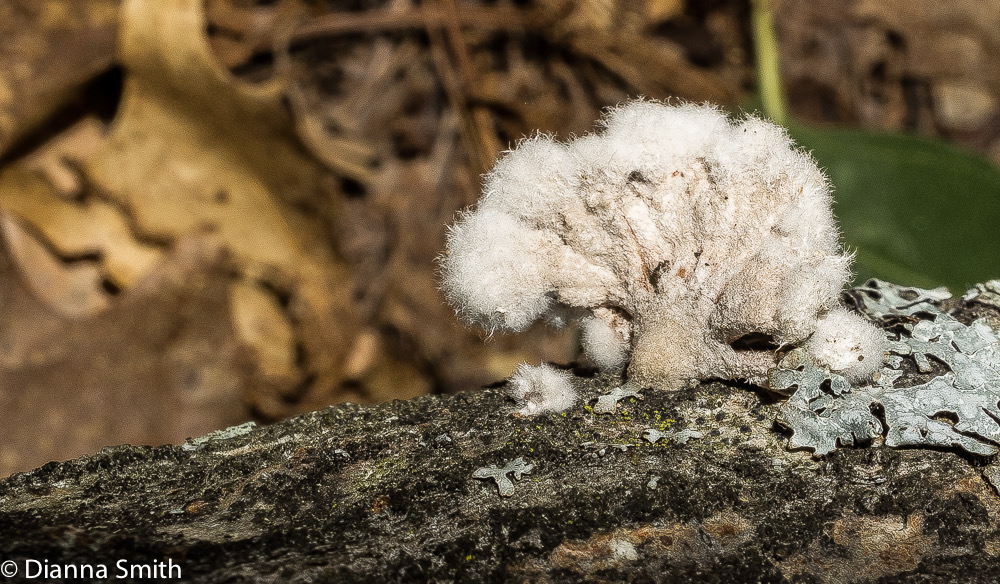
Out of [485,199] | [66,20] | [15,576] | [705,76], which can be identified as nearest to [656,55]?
[705,76]

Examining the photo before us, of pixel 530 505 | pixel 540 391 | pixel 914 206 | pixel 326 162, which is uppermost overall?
pixel 326 162

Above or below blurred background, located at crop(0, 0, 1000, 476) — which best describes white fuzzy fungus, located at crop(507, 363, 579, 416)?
below

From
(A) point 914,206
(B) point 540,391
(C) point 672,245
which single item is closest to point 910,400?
(C) point 672,245

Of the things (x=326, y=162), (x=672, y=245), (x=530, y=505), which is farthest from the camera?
(x=326, y=162)

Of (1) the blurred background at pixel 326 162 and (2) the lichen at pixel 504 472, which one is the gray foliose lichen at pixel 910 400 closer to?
(2) the lichen at pixel 504 472

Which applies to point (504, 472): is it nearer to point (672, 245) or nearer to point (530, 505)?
point (530, 505)

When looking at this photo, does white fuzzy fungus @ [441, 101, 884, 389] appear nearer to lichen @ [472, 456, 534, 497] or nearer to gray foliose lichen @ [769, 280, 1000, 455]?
gray foliose lichen @ [769, 280, 1000, 455]

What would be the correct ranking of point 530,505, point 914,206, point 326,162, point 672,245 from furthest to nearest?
point 326,162 → point 914,206 → point 672,245 → point 530,505

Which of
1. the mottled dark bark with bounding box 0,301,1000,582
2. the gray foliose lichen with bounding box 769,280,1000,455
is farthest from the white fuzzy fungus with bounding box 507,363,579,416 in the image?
the gray foliose lichen with bounding box 769,280,1000,455
